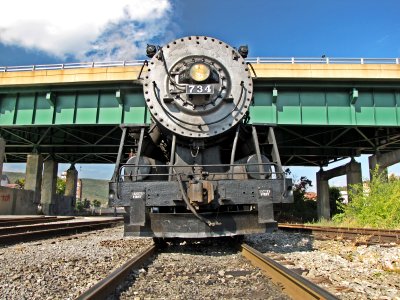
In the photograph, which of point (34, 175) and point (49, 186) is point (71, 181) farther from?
point (34, 175)

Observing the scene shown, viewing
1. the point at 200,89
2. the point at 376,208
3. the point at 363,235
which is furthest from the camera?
the point at 376,208

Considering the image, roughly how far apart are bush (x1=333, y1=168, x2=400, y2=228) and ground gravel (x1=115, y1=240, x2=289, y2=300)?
7.68 meters

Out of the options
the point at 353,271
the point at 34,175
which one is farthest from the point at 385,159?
the point at 34,175

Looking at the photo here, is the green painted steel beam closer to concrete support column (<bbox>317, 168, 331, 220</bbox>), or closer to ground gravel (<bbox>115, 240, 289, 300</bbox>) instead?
concrete support column (<bbox>317, 168, 331, 220</bbox>)

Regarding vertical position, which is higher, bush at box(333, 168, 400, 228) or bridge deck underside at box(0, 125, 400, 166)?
bridge deck underside at box(0, 125, 400, 166)

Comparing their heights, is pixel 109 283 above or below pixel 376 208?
below

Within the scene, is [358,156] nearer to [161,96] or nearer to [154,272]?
[161,96]

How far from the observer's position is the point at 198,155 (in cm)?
673

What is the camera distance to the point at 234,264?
501 centimetres

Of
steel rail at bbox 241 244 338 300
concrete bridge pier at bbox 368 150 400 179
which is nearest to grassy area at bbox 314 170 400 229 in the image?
steel rail at bbox 241 244 338 300

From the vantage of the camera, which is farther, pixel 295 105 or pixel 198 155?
pixel 295 105

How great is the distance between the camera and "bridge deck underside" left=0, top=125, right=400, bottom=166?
69.3 ft

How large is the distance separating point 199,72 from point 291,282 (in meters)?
4.21

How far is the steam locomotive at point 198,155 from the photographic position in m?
5.76
